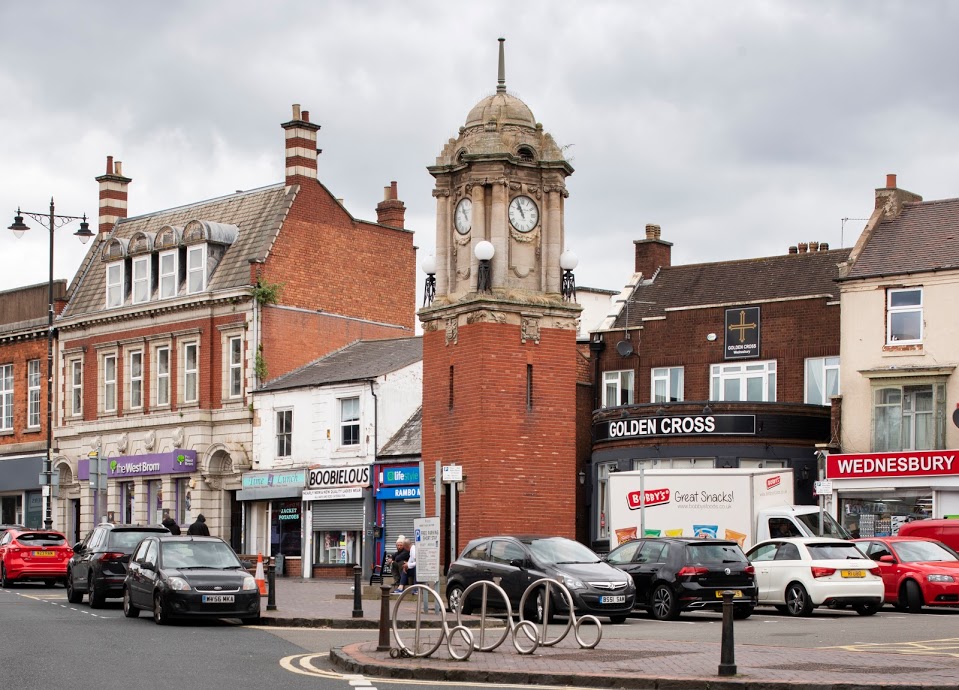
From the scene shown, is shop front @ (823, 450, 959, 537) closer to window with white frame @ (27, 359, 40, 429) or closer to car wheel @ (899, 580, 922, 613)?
car wheel @ (899, 580, 922, 613)

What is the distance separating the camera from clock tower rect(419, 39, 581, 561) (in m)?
36.0

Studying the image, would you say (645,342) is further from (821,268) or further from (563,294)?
(563,294)

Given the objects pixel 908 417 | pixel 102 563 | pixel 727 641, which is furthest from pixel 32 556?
pixel 727 641

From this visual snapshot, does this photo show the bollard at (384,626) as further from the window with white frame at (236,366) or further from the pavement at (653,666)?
the window with white frame at (236,366)

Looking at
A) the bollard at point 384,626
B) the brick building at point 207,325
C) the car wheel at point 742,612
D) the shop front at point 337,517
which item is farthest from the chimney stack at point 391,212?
the bollard at point 384,626

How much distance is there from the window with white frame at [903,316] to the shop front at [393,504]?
1341cm

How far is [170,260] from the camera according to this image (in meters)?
53.1

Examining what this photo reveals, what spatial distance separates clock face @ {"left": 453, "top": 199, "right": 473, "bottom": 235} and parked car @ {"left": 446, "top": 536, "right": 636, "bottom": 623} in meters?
10.7

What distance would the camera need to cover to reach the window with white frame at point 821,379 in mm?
44031

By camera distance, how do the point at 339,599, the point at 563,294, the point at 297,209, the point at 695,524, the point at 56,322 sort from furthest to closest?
the point at 56,322 → the point at 297,209 → the point at 563,294 → the point at 695,524 → the point at 339,599

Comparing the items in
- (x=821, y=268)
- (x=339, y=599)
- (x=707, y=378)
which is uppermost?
(x=821, y=268)

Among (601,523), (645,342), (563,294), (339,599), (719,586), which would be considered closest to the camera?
(719,586)

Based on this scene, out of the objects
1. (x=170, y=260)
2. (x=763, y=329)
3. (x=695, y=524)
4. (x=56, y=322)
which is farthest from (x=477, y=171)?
(x=56, y=322)

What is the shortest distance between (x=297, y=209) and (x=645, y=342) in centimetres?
1257
